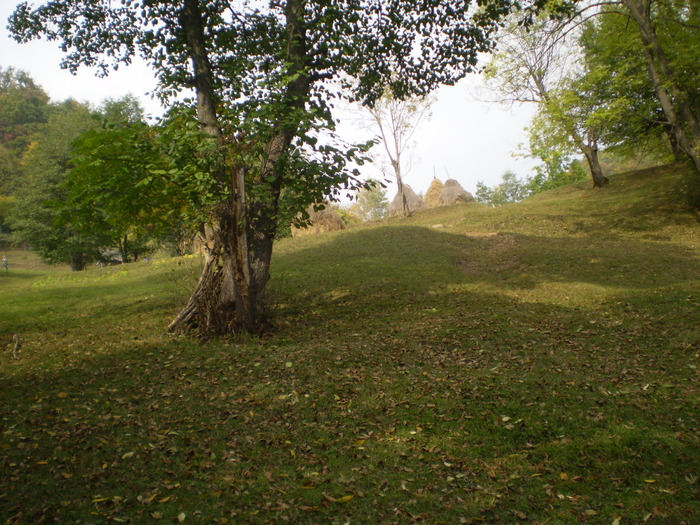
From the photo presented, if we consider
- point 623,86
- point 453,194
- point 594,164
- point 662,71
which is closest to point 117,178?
point 662,71

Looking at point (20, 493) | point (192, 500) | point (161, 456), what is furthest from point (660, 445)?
point (20, 493)

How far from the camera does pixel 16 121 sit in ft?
234

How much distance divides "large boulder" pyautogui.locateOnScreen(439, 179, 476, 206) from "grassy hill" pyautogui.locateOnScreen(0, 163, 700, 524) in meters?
23.0

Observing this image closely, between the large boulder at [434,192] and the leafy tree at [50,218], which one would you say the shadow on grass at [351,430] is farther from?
the large boulder at [434,192]

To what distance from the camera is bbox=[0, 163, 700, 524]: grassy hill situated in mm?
4477

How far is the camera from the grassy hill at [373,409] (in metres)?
4.48

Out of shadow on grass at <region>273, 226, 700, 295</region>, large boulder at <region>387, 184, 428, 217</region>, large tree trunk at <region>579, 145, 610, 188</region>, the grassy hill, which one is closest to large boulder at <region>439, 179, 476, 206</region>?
large boulder at <region>387, 184, 428, 217</region>

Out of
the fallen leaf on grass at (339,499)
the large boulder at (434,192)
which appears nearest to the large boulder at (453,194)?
the large boulder at (434,192)

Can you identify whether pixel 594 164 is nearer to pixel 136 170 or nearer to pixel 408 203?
pixel 408 203

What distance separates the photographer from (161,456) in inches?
206

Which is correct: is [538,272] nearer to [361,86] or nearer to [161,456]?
[361,86]

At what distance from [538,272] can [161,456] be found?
13292 mm

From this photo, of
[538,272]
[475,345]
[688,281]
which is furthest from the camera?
[538,272]

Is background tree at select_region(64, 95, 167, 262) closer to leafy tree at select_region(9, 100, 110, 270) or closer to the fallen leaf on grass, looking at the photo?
the fallen leaf on grass
